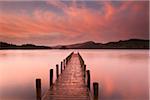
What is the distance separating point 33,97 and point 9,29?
10.6 m

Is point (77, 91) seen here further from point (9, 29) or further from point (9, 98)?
point (9, 29)

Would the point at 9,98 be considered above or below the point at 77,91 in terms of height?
below

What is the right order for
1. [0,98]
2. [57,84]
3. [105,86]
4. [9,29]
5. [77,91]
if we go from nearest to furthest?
[77,91] < [57,84] < [0,98] < [105,86] < [9,29]

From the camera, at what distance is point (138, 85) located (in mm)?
12453

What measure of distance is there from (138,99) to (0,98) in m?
4.38

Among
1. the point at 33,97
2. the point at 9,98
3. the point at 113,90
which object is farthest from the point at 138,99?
the point at 9,98

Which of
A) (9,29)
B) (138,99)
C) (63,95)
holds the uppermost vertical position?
(9,29)

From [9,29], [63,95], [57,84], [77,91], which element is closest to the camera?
[63,95]

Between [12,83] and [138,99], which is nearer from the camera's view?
[138,99]

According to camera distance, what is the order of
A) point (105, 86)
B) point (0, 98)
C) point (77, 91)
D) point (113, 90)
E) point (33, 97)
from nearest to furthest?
point (77, 91)
point (0, 98)
point (33, 97)
point (113, 90)
point (105, 86)

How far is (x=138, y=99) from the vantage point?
9500 mm

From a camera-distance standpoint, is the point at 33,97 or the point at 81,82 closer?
the point at 81,82

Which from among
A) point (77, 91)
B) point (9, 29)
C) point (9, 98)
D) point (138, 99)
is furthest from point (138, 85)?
point (9, 29)

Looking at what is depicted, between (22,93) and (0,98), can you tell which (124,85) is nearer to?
(22,93)
